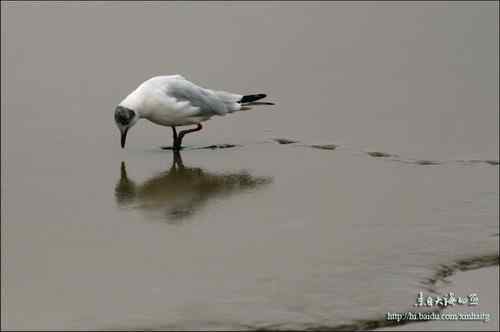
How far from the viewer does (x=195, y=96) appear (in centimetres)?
1061

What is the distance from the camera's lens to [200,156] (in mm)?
10195

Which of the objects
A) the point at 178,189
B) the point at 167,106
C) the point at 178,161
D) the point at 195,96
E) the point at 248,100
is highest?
the point at 248,100

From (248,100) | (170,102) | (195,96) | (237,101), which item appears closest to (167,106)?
(170,102)

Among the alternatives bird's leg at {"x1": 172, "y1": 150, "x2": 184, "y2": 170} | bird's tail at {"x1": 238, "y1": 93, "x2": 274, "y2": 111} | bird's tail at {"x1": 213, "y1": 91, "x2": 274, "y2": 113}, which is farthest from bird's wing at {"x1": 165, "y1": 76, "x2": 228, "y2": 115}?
bird's leg at {"x1": 172, "y1": 150, "x2": 184, "y2": 170}

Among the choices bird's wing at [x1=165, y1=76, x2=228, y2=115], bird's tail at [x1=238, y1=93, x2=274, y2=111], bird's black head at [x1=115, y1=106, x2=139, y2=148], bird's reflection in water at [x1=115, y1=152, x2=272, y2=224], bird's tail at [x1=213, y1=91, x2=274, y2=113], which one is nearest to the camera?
bird's reflection in water at [x1=115, y1=152, x2=272, y2=224]

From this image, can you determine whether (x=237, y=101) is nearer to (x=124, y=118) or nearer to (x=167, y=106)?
(x=167, y=106)

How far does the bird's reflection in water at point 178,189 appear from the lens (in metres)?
8.00

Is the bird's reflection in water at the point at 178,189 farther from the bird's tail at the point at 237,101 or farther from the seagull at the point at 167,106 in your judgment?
the bird's tail at the point at 237,101

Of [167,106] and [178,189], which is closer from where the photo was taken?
[178,189]

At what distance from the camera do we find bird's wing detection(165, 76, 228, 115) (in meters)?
10.5

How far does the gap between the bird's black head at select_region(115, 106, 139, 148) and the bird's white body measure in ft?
0.17

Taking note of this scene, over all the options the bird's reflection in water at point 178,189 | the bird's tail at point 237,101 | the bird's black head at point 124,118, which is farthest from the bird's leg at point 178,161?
the bird's tail at point 237,101

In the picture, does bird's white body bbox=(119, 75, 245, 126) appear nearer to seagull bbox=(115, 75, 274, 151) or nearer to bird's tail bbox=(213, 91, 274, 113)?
seagull bbox=(115, 75, 274, 151)

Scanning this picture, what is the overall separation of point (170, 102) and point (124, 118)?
48cm
